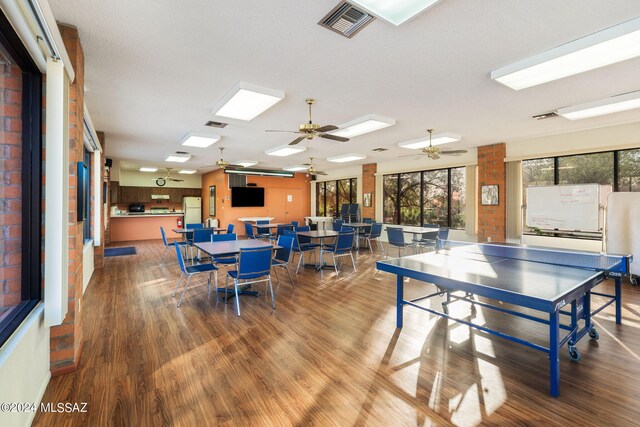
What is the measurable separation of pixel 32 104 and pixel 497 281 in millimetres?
3694

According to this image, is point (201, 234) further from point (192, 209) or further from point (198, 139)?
point (192, 209)

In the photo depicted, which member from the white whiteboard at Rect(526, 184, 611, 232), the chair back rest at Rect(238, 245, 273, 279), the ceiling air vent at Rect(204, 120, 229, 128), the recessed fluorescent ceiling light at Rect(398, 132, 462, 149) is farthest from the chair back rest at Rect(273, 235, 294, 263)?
the white whiteboard at Rect(526, 184, 611, 232)

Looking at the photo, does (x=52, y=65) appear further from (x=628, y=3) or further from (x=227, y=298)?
(x=628, y=3)

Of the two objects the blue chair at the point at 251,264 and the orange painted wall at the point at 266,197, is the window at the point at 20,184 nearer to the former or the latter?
the blue chair at the point at 251,264

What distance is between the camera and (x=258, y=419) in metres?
1.92

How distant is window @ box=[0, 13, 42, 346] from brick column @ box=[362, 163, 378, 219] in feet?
31.4

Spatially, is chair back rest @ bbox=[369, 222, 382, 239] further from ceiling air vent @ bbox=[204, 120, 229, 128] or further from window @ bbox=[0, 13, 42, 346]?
window @ bbox=[0, 13, 42, 346]

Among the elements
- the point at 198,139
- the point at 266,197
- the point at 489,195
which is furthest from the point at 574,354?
the point at 266,197

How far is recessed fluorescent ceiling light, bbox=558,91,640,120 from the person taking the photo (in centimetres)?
396

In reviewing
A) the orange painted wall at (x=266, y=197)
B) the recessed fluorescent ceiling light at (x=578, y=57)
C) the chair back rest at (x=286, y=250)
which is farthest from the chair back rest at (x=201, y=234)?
the orange painted wall at (x=266, y=197)

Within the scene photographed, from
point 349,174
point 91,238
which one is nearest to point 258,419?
point 91,238

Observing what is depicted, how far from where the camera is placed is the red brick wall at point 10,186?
1942 millimetres

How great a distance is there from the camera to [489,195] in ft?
24.3

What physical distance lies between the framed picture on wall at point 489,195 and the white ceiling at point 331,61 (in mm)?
2056
